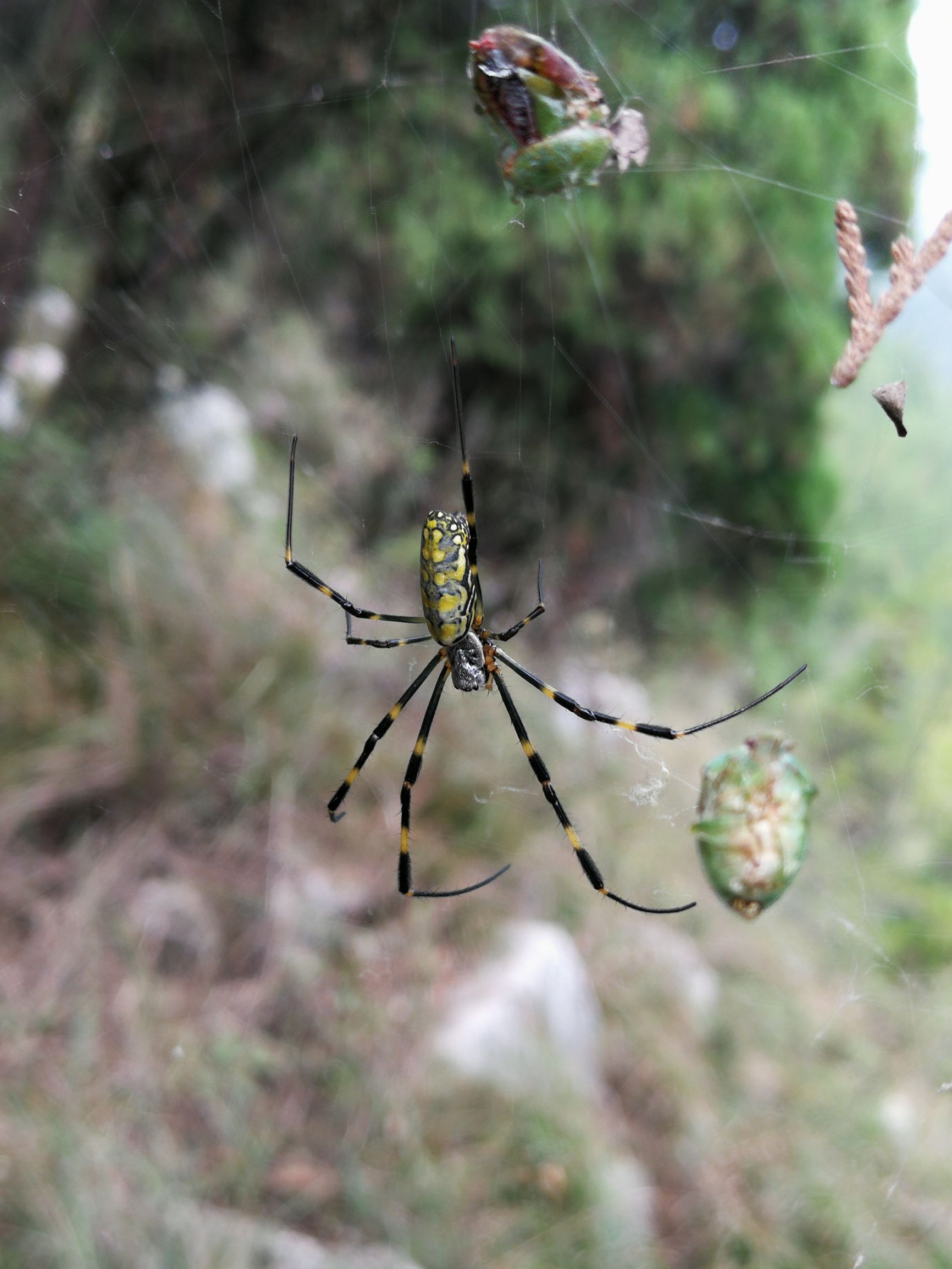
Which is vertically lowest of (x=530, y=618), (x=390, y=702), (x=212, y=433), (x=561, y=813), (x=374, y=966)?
(x=374, y=966)

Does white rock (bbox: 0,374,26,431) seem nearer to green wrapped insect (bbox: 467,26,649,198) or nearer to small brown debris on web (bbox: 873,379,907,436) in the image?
green wrapped insect (bbox: 467,26,649,198)

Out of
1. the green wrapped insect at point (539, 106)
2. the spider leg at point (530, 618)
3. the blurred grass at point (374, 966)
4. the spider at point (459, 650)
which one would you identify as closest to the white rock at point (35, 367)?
the blurred grass at point (374, 966)

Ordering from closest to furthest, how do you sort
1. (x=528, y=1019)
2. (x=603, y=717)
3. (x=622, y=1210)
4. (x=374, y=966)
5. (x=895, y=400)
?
1. (x=895, y=400)
2. (x=603, y=717)
3. (x=622, y=1210)
4. (x=374, y=966)
5. (x=528, y=1019)

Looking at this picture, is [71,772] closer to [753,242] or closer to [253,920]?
[253,920]

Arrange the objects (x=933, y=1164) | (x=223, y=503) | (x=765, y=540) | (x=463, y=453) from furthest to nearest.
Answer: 1. (x=765, y=540)
2. (x=223, y=503)
3. (x=933, y=1164)
4. (x=463, y=453)

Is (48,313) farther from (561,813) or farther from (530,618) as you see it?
(561,813)

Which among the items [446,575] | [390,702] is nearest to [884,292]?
[446,575]

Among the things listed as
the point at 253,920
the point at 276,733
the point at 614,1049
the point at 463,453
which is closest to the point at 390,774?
the point at 276,733

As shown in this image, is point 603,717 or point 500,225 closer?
point 603,717
